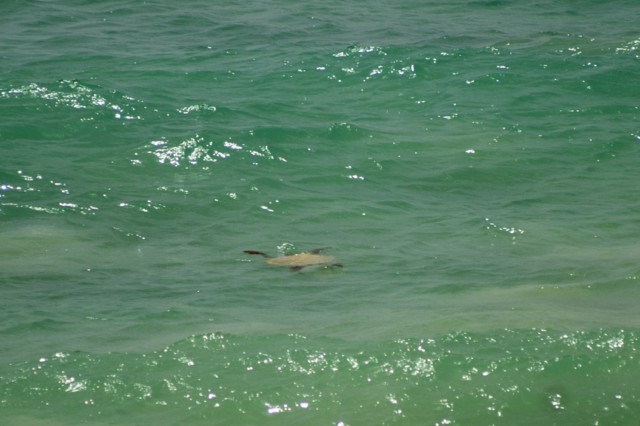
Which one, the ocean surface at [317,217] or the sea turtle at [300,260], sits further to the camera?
the sea turtle at [300,260]

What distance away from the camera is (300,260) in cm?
730

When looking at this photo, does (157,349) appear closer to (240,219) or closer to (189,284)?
(189,284)

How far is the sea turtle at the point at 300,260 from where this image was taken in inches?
285

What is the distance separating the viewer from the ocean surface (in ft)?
16.7

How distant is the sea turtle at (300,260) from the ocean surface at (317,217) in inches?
4.8

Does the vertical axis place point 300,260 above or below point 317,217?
above

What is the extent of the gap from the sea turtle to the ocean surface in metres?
0.12

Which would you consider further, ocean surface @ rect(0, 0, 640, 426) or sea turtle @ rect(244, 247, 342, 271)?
sea turtle @ rect(244, 247, 342, 271)

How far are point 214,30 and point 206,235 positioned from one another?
8227 mm

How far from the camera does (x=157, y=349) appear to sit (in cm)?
556

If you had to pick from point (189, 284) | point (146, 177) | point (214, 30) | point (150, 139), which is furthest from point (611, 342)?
point (214, 30)

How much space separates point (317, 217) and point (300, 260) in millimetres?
1318

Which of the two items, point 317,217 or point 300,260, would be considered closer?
point 300,260

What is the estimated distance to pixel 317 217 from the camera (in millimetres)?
8586
